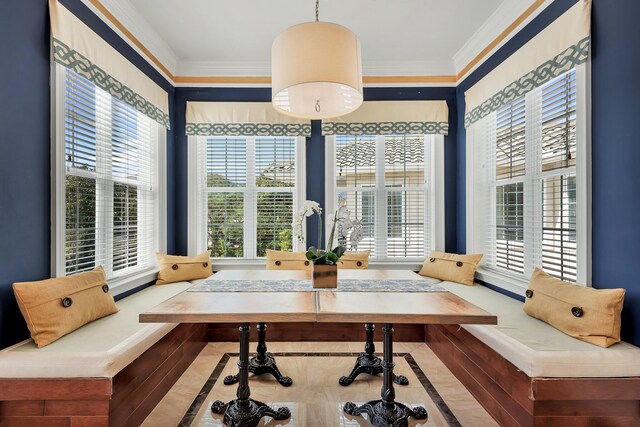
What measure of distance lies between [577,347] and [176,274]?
10.1 ft

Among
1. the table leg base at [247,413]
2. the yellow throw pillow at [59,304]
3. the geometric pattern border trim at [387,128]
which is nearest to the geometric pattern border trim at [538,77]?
the geometric pattern border trim at [387,128]

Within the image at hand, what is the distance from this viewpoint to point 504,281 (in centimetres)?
273

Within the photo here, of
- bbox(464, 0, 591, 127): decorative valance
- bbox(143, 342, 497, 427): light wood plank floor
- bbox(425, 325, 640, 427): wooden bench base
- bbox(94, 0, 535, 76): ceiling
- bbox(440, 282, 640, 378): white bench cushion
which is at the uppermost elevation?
bbox(94, 0, 535, 76): ceiling

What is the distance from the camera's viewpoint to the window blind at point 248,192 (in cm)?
366

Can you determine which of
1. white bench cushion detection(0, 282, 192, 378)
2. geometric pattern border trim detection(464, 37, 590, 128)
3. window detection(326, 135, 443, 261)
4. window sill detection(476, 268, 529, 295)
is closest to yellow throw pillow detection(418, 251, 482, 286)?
window sill detection(476, 268, 529, 295)

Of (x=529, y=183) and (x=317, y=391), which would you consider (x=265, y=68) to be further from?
(x=317, y=391)

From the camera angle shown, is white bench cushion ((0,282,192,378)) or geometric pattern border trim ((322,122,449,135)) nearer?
white bench cushion ((0,282,192,378))

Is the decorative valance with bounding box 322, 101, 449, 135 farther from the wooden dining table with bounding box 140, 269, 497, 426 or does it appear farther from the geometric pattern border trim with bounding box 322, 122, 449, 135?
the wooden dining table with bounding box 140, 269, 497, 426

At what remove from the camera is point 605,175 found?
186cm

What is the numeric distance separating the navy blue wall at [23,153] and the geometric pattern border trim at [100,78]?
0.24 ft

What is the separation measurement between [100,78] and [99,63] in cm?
11

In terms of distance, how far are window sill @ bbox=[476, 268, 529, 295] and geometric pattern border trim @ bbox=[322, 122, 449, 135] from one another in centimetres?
154

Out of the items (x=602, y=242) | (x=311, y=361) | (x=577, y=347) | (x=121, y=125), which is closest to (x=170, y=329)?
(x=311, y=361)

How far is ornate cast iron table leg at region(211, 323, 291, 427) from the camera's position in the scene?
6.06ft
